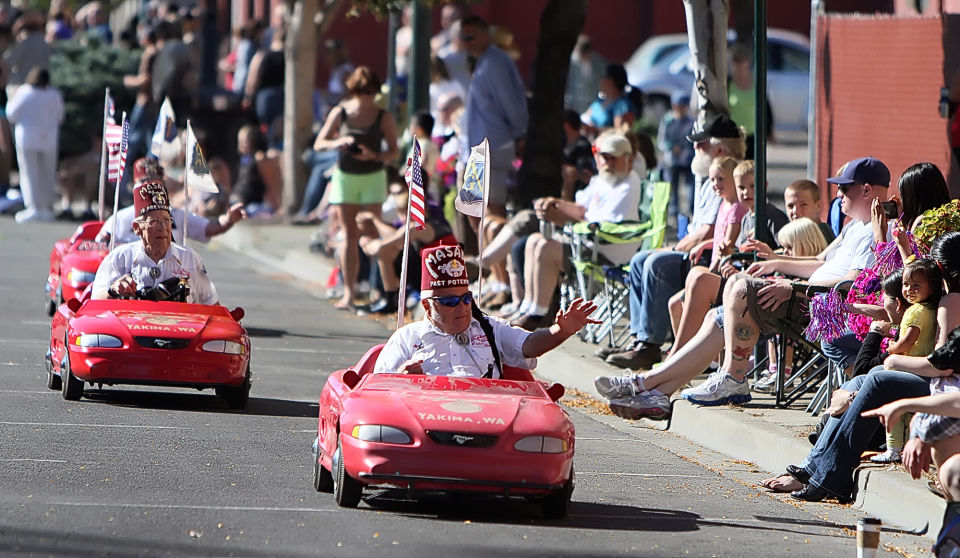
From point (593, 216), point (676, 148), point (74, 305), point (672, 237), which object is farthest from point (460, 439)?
point (676, 148)

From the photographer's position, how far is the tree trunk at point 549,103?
56.0 feet

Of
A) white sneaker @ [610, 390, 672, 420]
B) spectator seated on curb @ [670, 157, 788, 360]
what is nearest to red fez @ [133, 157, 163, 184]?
spectator seated on curb @ [670, 157, 788, 360]

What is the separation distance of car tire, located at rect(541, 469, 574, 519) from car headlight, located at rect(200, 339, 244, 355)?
332cm

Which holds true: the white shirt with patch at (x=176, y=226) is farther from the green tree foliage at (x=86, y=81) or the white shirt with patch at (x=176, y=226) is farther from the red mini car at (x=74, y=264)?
the green tree foliage at (x=86, y=81)

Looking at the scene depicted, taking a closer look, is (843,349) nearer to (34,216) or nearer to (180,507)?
(180,507)

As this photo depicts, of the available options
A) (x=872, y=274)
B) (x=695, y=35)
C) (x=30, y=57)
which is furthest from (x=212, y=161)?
(x=872, y=274)

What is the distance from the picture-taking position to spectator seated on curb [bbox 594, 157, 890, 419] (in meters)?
10.2

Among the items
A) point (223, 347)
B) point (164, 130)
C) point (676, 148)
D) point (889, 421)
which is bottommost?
point (223, 347)

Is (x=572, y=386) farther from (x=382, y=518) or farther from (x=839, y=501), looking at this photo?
(x=382, y=518)

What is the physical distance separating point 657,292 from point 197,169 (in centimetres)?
337

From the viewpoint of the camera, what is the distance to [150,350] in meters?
10.5

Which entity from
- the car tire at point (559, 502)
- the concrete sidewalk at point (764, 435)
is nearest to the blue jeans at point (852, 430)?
the concrete sidewalk at point (764, 435)

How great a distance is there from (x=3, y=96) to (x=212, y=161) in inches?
234

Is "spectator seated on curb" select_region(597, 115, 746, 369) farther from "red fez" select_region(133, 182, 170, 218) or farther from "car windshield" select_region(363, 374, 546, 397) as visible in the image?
"car windshield" select_region(363, 374, 546, 397)
